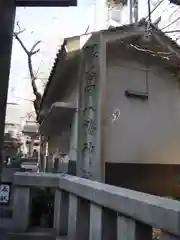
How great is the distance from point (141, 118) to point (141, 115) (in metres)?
0.09

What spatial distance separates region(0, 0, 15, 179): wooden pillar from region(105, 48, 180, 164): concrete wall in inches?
221

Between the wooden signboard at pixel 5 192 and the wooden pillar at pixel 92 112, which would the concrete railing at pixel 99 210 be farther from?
the wooden pillar at pixel 92 112

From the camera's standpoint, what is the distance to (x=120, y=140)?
849cm

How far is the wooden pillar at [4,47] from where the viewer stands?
264 cm

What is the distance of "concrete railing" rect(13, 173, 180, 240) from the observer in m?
2.29

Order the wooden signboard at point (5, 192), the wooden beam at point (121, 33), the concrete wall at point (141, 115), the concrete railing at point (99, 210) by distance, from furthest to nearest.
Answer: the concrete wall at point (141, 115)
the wooden beam at point (121, 33)
the wooden signboard at point (5, 192)
the concrete railing at point (99, 210)

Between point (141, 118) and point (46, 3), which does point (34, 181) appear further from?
point (141, 118)

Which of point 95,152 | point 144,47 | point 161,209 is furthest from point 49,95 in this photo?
point 161,209

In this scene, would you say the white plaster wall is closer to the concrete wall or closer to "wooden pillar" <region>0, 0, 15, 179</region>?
the concrete wall

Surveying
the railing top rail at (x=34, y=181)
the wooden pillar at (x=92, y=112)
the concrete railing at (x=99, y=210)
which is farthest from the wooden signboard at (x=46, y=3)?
the wooden pillar at (x=92, y=112)

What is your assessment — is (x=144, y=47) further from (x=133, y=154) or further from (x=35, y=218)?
(x=35, y=218)

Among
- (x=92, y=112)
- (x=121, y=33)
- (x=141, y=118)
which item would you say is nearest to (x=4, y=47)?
(x=92, y=112)

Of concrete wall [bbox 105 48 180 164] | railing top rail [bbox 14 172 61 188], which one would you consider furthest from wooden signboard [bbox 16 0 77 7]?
concrete wall [bbox 105 48 180 164]

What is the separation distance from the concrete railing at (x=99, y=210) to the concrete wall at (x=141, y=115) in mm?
3790
